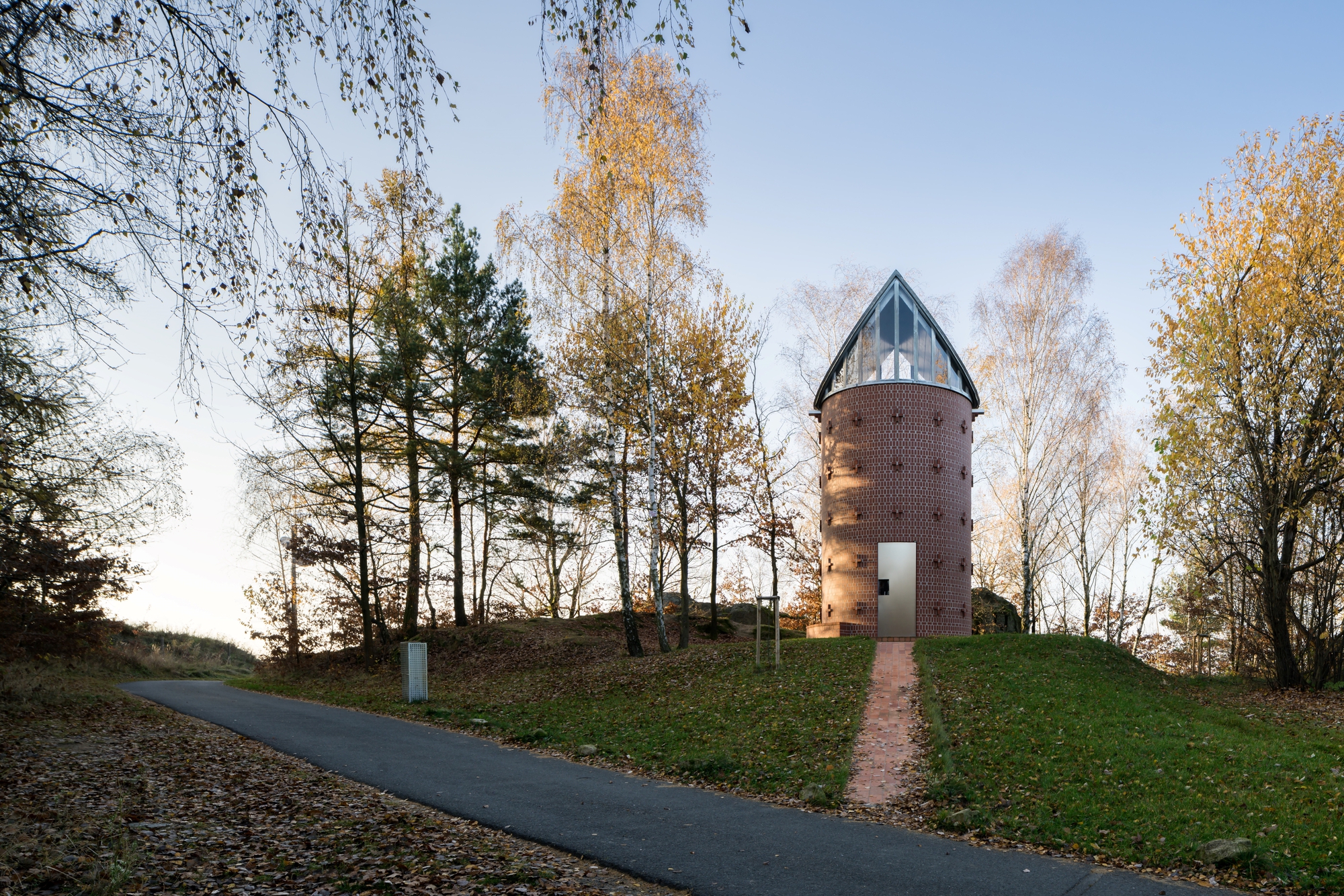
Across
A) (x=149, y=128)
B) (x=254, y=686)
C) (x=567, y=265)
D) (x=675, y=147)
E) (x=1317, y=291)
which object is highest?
(x=675, y=147)

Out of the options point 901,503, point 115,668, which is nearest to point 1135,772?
point 901,503

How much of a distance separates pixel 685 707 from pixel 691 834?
6222mm

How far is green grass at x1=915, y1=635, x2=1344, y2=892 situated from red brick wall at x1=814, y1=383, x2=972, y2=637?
6.63 meters

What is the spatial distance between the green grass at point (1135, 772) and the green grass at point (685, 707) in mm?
1631

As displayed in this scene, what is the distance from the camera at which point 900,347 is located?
23031 millimetres

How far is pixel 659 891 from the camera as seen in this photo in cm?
598

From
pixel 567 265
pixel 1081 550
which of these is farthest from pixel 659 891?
pixel 1081 550

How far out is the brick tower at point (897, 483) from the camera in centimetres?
2180

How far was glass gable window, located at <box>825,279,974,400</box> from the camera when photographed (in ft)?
75.3

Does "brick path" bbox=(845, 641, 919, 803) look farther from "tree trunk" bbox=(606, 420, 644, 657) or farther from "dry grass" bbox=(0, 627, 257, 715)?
"dry grass" bbox=(0, 627, 257, 715)

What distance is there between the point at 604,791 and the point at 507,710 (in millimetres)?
6173

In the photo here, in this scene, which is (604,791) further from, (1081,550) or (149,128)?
(1081,550)

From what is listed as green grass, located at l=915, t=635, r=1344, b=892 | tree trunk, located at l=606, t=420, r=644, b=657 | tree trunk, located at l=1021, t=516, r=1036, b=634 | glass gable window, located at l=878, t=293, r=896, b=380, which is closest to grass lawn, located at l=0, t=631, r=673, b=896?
green grass, located at l=915, t=635, r=1344, b=892

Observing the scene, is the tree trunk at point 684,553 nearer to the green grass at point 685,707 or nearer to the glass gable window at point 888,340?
the green grass at point 685,707
